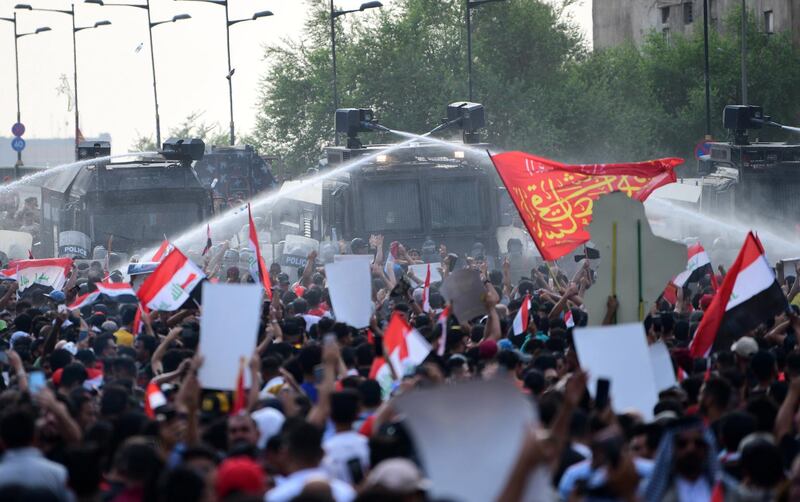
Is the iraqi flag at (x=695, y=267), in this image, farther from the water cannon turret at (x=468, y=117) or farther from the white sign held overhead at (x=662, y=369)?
the water cannon turret at (x=468, y=117)

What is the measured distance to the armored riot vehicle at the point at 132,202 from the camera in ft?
81.1

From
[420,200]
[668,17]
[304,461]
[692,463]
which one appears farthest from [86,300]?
[668,17]

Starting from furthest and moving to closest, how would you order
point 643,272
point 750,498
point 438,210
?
1. point 438,210
2. point 643,272
3. point 750,498

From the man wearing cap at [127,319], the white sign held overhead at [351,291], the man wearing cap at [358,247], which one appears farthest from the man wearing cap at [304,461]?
the man wearing cap at [358,247]

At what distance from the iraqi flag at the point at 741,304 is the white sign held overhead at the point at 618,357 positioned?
3.05m

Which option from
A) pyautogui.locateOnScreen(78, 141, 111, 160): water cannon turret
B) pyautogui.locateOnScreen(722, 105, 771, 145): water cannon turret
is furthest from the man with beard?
pyautogui.locateOnScreen(78, 141, 111, 160): water cannon turret

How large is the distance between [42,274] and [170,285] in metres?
5.50

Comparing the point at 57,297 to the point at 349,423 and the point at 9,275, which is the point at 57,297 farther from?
the point at 349,423

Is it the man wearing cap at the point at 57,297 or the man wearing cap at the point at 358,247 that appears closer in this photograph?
the man wearing cap at the point at 57,297

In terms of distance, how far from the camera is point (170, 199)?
82.3 ft

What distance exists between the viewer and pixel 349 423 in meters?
7.45

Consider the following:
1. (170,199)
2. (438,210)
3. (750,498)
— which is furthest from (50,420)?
(170,199)

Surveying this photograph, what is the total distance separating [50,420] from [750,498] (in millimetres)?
3556

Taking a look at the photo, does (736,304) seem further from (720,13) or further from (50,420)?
(720,13)
